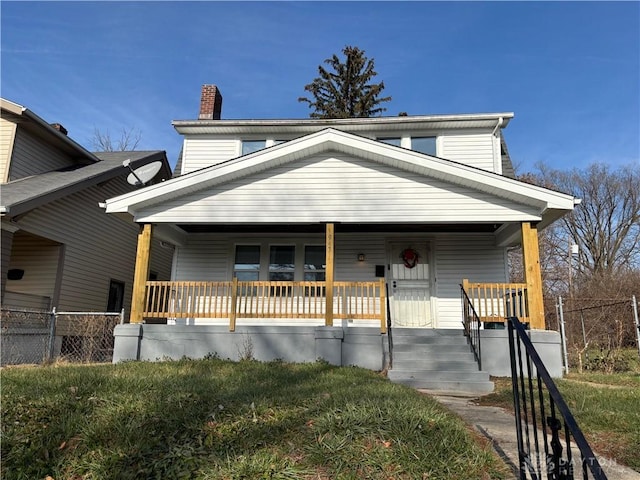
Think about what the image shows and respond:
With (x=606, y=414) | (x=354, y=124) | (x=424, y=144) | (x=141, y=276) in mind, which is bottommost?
(x=606, y=414)

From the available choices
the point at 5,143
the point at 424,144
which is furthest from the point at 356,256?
the point at 5,143

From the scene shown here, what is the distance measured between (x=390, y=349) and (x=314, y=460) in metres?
5.05

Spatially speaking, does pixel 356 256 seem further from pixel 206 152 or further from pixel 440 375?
pixel 206 152

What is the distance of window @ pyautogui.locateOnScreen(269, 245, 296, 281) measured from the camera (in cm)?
1130

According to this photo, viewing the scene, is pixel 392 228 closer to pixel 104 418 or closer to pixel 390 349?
pixel 390 349

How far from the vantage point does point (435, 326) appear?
10.5 metres

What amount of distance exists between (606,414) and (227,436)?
4.14 meters

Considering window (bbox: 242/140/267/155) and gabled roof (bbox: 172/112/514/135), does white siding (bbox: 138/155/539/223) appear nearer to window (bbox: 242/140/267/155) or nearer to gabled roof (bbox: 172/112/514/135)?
gabled roof (bbox: 172/112/514/135)

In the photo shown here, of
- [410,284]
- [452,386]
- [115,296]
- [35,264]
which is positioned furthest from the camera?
[115,296]

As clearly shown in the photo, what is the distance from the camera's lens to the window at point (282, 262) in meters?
11.3

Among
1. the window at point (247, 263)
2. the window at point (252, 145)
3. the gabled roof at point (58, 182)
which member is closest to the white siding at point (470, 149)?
the window at point (252, 145)

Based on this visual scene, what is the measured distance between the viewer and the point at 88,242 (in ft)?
42.8

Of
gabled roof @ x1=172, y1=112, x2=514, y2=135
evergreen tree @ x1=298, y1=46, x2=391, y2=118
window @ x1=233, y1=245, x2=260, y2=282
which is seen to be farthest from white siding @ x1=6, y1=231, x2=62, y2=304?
evergreen tree @ x1=298, y1=46, x2=391, y2=118

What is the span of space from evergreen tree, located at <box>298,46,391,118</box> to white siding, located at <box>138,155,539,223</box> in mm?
17605
